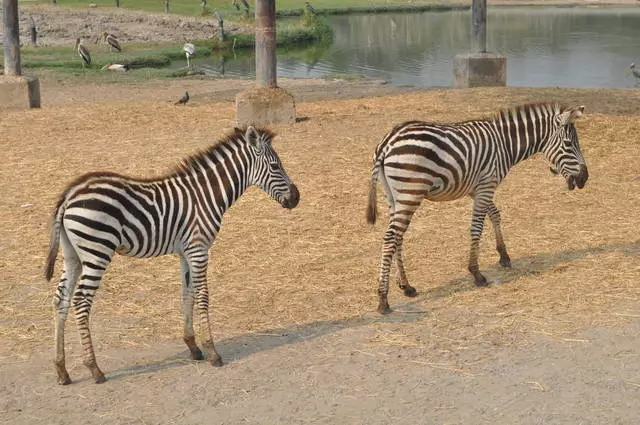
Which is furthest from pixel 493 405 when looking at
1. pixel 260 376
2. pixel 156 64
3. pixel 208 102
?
pixel 156 64

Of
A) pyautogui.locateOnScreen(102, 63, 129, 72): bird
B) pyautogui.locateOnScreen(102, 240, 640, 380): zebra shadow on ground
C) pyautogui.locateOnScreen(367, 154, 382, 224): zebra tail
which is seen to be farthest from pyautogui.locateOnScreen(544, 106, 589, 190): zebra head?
pyautogui.locateOnScreen(102, 63, 129, 72): bird

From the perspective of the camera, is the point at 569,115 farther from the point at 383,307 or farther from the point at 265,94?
the point at 265,94

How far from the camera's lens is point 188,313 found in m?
7.01

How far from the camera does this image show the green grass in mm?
50062

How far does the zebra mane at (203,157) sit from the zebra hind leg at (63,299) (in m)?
1.02

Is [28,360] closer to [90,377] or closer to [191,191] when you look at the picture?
[90,377]

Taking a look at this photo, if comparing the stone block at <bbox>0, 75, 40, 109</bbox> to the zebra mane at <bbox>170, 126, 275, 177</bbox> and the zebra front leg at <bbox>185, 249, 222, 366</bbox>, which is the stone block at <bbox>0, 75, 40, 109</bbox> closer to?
the zebra mane at <bbox>170, 126, 275, 177</bbox>

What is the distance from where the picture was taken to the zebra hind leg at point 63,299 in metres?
6.53

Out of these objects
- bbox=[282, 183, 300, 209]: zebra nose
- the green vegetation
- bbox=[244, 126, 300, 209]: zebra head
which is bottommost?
bbox=[282, 183, 300, 209]: zebra nose

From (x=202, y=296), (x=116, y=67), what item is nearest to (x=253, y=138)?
(x=202, y=296)

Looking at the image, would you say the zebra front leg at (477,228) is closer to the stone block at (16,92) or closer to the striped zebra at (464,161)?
the striped zebra at (464,161)

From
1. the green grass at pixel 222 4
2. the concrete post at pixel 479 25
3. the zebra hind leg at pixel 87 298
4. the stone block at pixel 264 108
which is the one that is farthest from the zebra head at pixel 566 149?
the green grass at pixel 222 4

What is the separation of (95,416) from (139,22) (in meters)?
39.1

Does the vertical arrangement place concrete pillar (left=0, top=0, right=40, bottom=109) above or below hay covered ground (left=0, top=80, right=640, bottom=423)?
above
